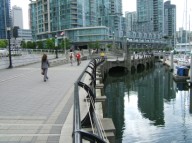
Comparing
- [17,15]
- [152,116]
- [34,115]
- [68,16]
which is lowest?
[152,116]

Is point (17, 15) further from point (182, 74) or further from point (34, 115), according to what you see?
point (34, 115)

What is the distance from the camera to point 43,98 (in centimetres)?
1294

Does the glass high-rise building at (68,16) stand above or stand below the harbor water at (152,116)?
above

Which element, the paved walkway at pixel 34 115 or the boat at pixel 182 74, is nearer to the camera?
the paved walkway at pixel 34 115

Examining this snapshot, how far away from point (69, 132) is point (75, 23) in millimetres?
130000

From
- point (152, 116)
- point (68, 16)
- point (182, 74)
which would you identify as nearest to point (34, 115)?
point (152, 116)

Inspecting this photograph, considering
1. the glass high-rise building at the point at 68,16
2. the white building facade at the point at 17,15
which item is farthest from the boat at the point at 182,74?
the white building facade at the point at 17,15

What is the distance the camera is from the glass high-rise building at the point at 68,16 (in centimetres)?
13425

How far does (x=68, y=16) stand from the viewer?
13288cm

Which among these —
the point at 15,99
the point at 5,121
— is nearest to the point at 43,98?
the point at 15,99

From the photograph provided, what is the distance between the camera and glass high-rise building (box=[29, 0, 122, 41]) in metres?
134

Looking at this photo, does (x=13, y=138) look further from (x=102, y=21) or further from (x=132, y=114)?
(x=102, y=21)

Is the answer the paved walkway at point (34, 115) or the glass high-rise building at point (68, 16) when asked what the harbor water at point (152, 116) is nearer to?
the paved walkway at point (34, 115)

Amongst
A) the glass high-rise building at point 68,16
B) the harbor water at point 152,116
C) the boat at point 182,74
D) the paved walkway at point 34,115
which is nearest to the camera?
the paved walkway at point 34,115
